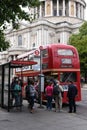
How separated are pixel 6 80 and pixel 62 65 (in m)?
4.65

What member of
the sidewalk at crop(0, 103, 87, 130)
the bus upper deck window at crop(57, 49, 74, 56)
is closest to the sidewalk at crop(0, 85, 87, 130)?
the sidewalk at crop(0, 103, 87, 130)

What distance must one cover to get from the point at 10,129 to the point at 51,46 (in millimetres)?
11911

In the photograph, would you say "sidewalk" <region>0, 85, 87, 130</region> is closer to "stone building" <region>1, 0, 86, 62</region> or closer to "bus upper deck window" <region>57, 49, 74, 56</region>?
"bus upper deck window" <region>57, 49, 74, 56</region>

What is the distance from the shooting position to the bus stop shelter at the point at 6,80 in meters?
21.2

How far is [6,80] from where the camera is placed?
22.2 meters

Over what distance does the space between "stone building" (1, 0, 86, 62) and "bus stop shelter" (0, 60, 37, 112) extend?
81523 millimetres

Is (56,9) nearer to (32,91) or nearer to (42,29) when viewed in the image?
(42,29)

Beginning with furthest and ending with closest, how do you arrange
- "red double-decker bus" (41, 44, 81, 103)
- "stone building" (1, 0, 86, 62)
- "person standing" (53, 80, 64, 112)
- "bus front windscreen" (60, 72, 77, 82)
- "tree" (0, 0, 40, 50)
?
"stone building" (1, 0, 86, 62)
"bus front windscreen" (60, 72, 77, 82)
"red double-decker bus" (41, 44, 81, 103)
"person standing" (53, 80, 64, 112)
"tree" (0, 0, 40, 50)

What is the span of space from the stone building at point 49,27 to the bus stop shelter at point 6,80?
8152 cm

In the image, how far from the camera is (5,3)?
1670 centimetres

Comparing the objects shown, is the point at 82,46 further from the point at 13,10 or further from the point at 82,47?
the point at 13,10

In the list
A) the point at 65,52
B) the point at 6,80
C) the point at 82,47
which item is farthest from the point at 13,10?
the point at 82,47

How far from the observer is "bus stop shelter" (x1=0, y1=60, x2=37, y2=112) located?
21.2 meters

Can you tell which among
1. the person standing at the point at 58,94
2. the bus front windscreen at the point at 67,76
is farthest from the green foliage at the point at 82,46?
the person standing at the point at 58,94
